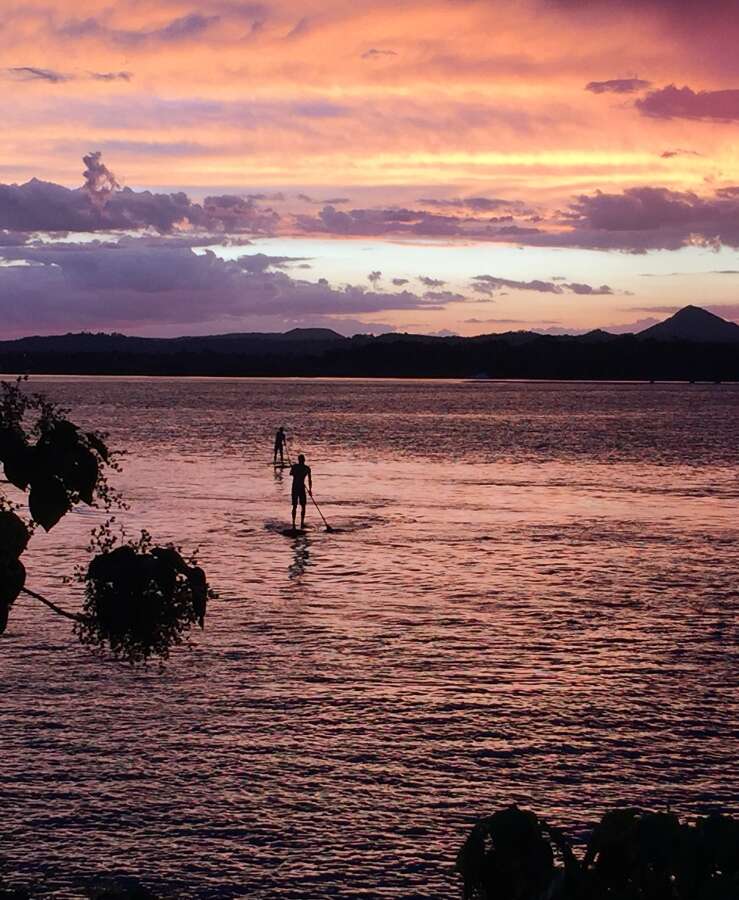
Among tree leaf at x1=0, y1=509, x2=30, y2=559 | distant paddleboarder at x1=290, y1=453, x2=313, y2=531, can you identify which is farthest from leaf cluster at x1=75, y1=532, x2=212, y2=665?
distant paddleboarder at x1=290, y1=453, x2=313, y2=531

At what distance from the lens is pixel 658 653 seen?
1969cm

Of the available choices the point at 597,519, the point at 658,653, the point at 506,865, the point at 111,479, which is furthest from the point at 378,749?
the point at 111,479

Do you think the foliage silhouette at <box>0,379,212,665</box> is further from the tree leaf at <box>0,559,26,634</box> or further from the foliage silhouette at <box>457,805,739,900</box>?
the foliage silhouette at <box>457,805,739,900</box>

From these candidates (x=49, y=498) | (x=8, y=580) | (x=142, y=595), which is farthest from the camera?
(x=142, y=595)

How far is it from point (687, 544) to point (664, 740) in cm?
1997

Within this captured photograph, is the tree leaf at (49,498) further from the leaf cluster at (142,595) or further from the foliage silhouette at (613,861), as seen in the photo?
the foliage silhouette at (613,861)

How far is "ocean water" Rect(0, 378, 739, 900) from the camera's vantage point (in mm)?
11727

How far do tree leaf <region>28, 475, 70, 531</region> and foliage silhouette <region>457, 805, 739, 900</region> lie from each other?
2.87m

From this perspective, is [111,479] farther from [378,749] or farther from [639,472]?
[378,749]

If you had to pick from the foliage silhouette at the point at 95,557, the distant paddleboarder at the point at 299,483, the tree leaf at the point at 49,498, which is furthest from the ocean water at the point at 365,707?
the tree leaf at the point at 49,498

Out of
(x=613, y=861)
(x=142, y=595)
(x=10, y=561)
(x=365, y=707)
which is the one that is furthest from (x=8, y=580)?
(x=365, y=707)

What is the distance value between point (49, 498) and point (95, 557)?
0.75 metres

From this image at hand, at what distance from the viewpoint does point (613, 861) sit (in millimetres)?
4668

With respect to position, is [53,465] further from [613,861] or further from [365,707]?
[365,707]
